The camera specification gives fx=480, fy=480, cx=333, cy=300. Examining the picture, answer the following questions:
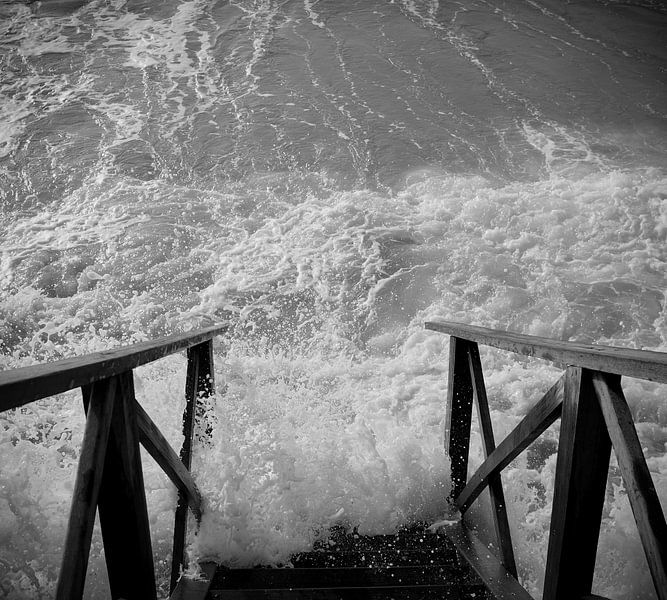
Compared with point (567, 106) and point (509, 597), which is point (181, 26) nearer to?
point (567, 106)

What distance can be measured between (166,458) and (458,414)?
2056mm

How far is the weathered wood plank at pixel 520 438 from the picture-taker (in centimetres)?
178

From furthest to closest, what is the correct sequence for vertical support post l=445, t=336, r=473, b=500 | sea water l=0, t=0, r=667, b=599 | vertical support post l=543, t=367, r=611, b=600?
sea water l=0, t=0, r=667, b=599, vertical support post l=445, t=336, r=473, b=500, vertical support post l=543, t=367, r=611, b=600

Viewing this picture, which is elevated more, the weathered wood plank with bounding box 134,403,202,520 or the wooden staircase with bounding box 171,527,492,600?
the weathered wood plank with bounding box 134,403,202,520

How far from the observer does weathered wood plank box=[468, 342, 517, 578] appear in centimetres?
253

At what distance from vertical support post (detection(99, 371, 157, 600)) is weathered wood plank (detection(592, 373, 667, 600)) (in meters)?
1.54

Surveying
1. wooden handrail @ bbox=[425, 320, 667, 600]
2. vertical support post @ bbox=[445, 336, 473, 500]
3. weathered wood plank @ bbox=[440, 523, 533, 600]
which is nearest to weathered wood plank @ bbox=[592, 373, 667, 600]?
wooden handrail @ bbox=[425, 320, 667, 600]

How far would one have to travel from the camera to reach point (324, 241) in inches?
311

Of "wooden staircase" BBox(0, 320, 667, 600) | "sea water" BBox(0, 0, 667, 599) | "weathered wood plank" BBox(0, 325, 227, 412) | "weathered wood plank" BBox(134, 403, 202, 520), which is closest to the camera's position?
"weathered wood plank" BBox(0, 325, 227, 412)

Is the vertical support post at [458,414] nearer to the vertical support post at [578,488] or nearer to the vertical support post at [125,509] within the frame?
the vertical support post at [578,488]

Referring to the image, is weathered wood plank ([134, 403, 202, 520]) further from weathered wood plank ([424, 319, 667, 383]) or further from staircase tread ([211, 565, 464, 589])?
weathered wood plank ([424, 319, 667, 383])

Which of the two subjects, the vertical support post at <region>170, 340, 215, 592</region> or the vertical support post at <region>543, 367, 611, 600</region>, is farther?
the vertical support post at <region>170, 340, 215, 592</region>

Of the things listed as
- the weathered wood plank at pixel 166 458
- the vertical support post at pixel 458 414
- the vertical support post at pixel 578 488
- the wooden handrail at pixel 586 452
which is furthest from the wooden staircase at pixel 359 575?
the vertical support post at pixel 578 488

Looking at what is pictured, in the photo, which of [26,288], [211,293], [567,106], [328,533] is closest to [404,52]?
[567,106]
